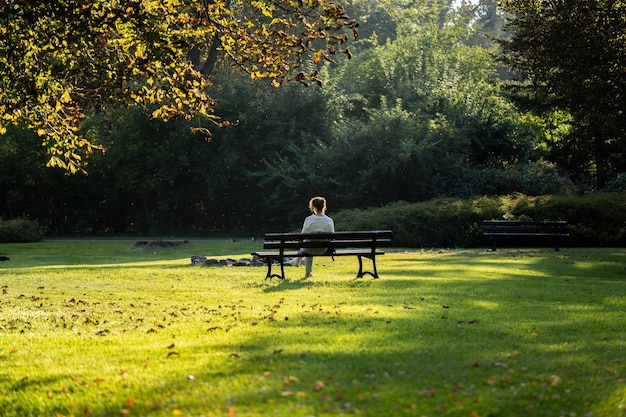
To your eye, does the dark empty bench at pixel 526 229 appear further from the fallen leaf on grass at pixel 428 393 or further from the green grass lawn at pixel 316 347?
the fallen leaf on grass at pixel 428 393

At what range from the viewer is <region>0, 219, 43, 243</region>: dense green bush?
34.5 metres

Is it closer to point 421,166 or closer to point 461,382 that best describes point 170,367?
point 461,382

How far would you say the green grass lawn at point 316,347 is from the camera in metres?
6.21

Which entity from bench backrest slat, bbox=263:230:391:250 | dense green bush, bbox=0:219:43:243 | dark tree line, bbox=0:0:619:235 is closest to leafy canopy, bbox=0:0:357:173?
bench backrest slat, bbox=263:230:391:250

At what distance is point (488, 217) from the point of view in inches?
1179

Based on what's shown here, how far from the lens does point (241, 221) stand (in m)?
41.9

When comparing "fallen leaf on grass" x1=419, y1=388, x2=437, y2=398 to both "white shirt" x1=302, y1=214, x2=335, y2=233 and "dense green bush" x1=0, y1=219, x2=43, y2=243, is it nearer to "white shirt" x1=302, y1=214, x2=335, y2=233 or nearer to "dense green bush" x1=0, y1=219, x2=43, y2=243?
"white shirt" x1=302, y1=214, x2=335, y2=233

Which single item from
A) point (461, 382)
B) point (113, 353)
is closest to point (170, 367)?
point (113, 353)

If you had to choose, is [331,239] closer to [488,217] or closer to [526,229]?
[526,229]

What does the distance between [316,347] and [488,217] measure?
22.8 metres

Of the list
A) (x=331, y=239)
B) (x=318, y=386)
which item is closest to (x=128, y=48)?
(x=318, y=386)

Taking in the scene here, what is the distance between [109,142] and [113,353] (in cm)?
3329

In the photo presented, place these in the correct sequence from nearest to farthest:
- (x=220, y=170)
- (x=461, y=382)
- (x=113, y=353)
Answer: (x=461, y=382) → (x=113, y=353) → (x=220, y=170)

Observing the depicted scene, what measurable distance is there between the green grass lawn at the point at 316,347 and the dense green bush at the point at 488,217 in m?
13.3
